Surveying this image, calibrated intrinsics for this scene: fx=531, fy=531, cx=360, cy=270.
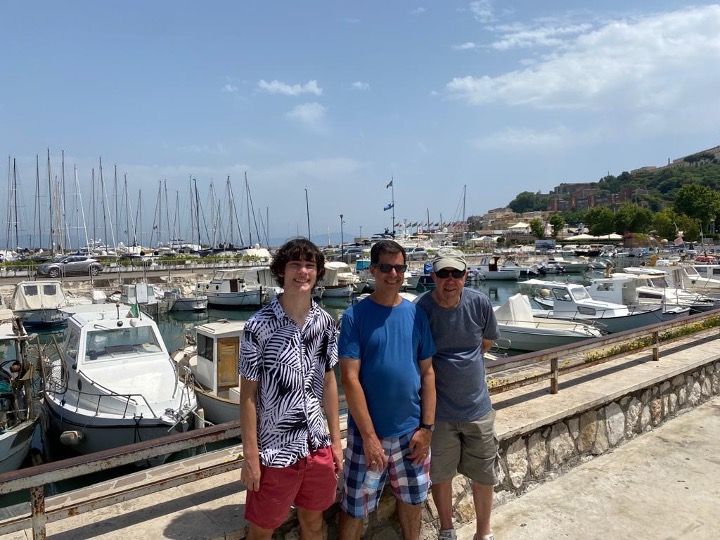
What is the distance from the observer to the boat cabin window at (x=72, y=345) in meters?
10.5

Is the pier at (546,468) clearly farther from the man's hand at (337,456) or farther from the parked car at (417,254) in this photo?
the parked car at (417,254)

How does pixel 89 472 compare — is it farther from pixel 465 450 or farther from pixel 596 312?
pixel 596 312

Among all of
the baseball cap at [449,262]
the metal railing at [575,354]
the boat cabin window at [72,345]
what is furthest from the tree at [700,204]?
the baseball cap at [449,262]

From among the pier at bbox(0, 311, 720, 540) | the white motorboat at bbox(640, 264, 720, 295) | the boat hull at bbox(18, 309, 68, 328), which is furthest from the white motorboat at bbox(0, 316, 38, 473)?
the white motorboat at bbox(640, 264, 720, 295)

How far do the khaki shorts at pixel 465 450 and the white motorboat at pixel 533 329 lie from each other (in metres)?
15.7

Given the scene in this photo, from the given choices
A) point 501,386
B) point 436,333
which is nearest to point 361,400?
point 436,333

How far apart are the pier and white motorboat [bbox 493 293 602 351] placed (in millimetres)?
12014

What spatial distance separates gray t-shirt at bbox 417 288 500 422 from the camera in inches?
126

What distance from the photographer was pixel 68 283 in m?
39.1

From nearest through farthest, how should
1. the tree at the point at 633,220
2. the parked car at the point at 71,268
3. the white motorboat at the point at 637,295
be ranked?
the white motorboat at the point at 637,295 → the parked car at the point at 71,268 → the tree at the point at 633,220

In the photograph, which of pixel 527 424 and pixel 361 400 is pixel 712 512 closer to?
pixel 527 424

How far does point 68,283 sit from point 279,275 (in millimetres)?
41976

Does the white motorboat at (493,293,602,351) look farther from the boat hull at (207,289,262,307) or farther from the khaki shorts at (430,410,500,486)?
the boat hull at (207,289,262,307)

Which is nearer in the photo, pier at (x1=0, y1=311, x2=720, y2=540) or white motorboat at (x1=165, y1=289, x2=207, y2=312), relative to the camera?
pier at (x1=0, y1=311, x2=720, y2=540)
